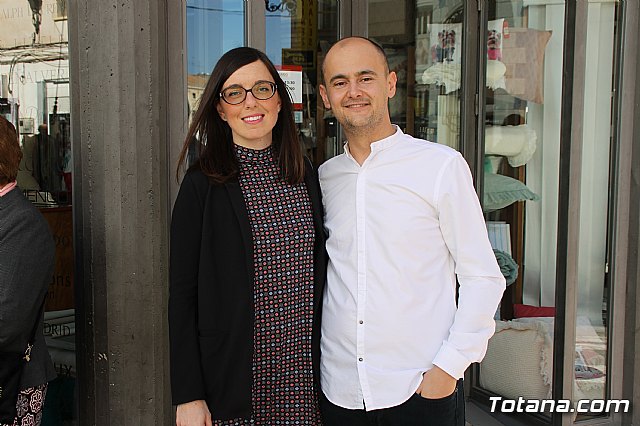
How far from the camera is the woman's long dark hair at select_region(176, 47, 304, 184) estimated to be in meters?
2.12

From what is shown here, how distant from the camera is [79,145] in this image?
10.4ft

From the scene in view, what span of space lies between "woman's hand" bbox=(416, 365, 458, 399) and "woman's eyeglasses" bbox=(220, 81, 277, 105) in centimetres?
100

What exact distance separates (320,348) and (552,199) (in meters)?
2.53

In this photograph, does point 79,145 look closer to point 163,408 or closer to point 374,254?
point 163,408

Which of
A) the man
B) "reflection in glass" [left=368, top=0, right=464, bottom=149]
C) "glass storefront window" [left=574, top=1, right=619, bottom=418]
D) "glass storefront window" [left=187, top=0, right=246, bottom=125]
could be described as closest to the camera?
the man

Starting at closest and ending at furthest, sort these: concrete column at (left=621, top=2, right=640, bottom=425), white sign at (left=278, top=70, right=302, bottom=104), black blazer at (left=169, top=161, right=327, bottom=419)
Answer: black blazer at (left=169, top=161, right=327, bottom=419), white sign at (left=278, top=70, right=302, bottom=104), concrete column at (left=621, top=2, right=640, bottom=425)

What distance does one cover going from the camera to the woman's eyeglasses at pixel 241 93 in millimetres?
2125

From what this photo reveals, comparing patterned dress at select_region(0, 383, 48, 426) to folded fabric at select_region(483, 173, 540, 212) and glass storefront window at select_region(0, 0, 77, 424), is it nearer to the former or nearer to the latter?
→ glass storefront window at select_region(0, 0, 77, 424)

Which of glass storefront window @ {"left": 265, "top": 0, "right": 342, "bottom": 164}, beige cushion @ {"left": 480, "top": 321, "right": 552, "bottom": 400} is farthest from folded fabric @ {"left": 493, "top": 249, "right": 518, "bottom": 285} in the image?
glass storefront window @ {"left": 265, "top": 0, "right": 342, "bottom": 164}

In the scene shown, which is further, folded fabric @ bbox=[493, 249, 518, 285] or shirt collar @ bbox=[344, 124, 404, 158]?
folded fabric @ bbox=[493, 249, 518, 285]

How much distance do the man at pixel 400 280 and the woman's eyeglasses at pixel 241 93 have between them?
0.24 meters

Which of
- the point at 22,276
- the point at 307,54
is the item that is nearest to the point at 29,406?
the point at 22,276

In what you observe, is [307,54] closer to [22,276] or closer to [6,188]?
[6,188]

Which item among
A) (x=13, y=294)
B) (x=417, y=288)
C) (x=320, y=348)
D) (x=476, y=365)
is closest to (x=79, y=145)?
(x=13, y=294)
